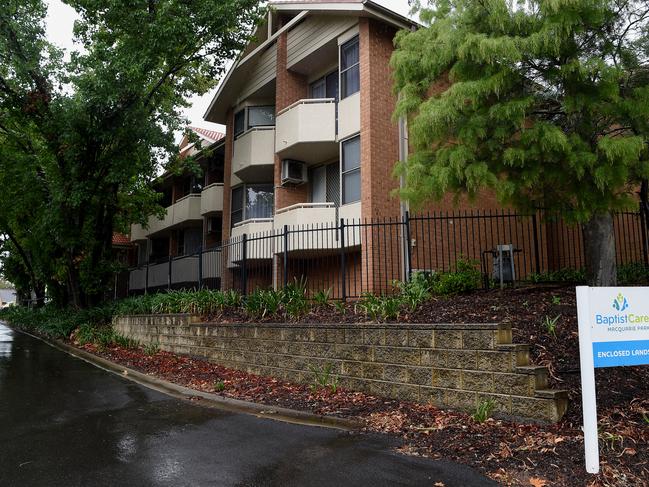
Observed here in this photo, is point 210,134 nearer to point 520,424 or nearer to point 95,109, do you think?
point 95,109

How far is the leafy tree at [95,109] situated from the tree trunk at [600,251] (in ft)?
37.2

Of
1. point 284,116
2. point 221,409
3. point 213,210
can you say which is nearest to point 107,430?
point 221,409

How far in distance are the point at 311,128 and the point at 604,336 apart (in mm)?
11698

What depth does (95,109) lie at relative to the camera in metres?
15.8

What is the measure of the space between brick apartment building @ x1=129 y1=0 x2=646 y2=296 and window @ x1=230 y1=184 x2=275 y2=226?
0.13ft

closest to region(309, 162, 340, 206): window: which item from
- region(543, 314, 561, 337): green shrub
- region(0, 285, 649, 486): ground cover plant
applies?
region(0, 285, 649, 486): ground cover plant

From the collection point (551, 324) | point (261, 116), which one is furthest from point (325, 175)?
point (551, 324)

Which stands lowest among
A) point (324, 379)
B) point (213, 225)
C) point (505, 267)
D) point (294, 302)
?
point (324, 379)

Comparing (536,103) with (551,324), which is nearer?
(551,324)

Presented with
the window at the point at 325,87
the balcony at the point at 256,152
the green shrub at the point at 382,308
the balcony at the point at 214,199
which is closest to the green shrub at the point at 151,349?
the green shrub at the point at 382,308

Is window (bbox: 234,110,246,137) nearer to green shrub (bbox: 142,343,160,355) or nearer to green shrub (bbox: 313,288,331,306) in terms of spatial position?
green shrub (bbox: 142,343,160,355)

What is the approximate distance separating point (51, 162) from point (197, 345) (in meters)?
10.6

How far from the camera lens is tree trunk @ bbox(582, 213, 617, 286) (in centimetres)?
845

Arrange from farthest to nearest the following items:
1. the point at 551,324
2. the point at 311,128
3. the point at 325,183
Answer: the point at 325,183 → the point at 311,128 → the point at 551,324
